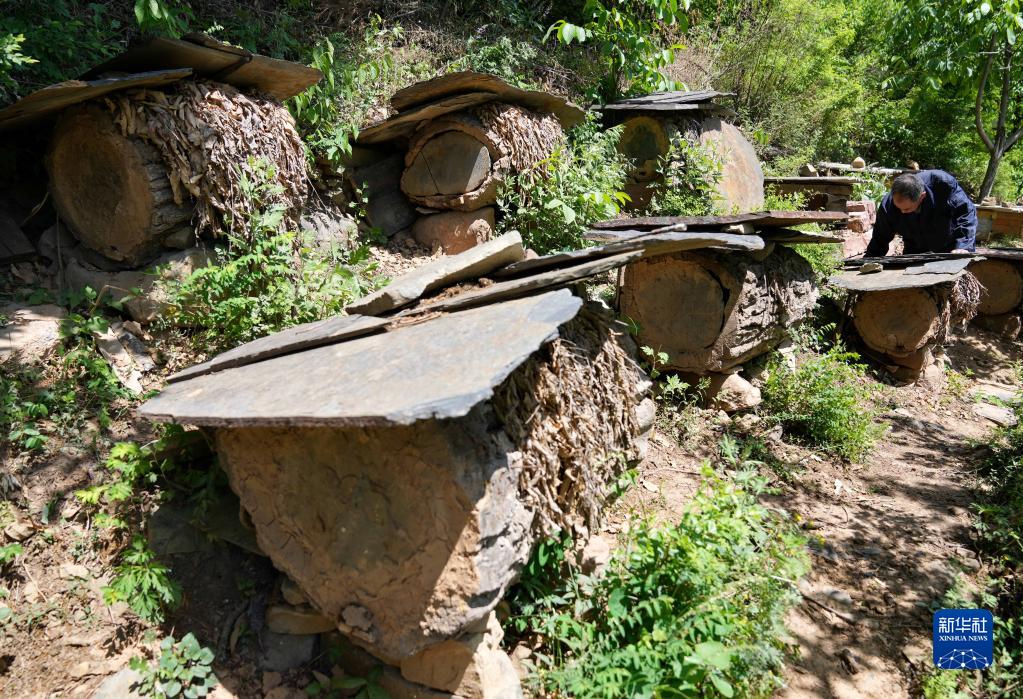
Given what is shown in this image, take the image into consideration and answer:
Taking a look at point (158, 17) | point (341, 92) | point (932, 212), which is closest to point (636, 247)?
point (158, 17)

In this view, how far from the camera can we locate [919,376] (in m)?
6.54

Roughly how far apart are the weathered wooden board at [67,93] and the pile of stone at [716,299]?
2.80 m

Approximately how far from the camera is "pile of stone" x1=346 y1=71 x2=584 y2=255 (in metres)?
5.40

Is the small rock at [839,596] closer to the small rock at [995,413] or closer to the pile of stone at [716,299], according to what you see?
the pile of stone at [716,299]

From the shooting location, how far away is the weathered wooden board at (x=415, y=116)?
5301 mm

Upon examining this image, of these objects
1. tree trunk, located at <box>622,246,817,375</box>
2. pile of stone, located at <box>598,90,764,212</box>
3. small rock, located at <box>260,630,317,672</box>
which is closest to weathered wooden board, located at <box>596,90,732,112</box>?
pile of stone, located at <box>598,90,764,212</box>

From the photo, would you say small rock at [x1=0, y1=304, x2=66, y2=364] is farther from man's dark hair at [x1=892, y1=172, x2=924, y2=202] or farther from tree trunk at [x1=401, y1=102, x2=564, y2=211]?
man's dark hair at [x1=892, y1=172, x2=924, y2=202]

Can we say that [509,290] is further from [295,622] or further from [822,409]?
[822,409]

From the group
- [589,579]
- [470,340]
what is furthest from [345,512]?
[589,579]

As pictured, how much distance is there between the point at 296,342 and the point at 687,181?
5.22 metres

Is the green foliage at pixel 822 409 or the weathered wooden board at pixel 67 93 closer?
the weathered wooden board at pixel 67 93

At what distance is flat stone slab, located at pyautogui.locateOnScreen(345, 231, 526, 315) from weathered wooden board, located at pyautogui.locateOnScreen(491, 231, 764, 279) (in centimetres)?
8

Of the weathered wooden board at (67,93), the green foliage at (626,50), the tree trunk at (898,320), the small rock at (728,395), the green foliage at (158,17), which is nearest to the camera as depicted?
the weathered wooden board at (67,93)

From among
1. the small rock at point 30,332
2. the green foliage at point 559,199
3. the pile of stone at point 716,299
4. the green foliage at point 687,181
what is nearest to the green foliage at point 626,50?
the green foliage at point 687,181
